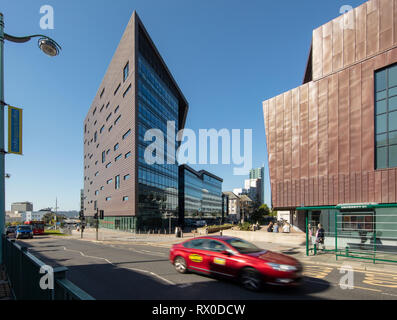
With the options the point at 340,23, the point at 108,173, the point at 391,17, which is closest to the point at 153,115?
the point at 108,173

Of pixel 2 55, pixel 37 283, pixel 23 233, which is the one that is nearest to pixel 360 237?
pixel 37 283

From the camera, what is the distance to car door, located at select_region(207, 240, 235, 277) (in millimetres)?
7684

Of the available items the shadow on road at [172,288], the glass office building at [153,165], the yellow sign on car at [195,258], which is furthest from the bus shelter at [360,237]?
the glass office building at [153,165]

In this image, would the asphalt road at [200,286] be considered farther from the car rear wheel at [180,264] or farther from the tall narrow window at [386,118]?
the tall narrow window at [386,118]

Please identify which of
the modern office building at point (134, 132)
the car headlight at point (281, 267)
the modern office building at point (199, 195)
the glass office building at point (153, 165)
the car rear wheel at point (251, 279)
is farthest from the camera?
the modern office building at point (199, 195)

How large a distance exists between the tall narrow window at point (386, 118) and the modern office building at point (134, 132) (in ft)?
89.5

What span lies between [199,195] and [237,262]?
6685 cm

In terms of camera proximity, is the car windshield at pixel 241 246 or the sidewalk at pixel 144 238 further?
the sidewalk at pixel 144 238

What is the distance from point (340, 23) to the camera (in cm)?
2025

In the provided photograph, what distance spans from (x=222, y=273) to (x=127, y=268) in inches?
196

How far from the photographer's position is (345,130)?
1912cm

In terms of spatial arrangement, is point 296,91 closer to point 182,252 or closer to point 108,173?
point 182,252

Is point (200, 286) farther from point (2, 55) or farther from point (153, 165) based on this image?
point (153, 165)

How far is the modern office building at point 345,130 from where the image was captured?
55.5ft
